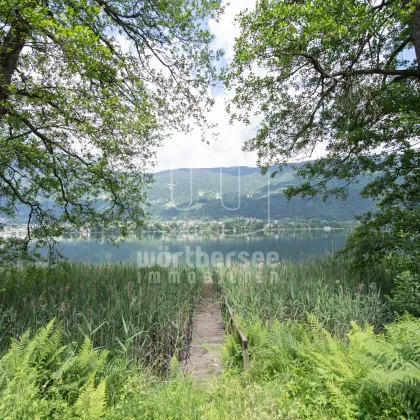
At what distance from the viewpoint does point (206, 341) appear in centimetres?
486

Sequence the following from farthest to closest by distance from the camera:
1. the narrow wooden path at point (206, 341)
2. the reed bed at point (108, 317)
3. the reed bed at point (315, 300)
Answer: the reed bed at point (315, 300) → the reed bed at point (108, 317) → the narrow wooden path at point (206, 341)

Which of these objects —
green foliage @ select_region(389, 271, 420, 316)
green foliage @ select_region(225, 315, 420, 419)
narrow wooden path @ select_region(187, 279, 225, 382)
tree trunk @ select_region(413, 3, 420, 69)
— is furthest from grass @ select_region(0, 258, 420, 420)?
tree trunk @ select_region(413, 3, 420, 69)

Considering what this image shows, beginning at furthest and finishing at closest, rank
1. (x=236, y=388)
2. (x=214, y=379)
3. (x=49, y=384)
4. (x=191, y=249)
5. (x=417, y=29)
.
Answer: (x=191, y=249) → (x=417, y=29) → (x=214, y=379) → (x=236, y=388) → (x=49, y=384)

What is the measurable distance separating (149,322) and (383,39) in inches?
377

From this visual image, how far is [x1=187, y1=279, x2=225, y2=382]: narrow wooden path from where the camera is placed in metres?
3.92

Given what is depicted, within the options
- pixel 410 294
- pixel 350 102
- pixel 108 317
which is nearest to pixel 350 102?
pixel 350 102

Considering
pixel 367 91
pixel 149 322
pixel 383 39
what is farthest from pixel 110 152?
pixel 383 39

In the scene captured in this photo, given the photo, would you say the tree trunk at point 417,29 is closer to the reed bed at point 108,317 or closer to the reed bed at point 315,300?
the reed bed at point 315,300

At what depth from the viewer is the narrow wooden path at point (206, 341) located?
154 inches

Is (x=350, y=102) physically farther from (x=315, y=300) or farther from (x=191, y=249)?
(x=191, y=249)

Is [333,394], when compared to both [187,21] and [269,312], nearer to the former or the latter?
[269,312]

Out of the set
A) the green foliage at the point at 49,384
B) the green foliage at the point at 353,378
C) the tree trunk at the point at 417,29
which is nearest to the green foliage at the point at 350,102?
the tree trunk at the point at 417,29

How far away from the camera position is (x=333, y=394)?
2.65 meters

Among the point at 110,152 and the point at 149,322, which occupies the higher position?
the point at 110,152
